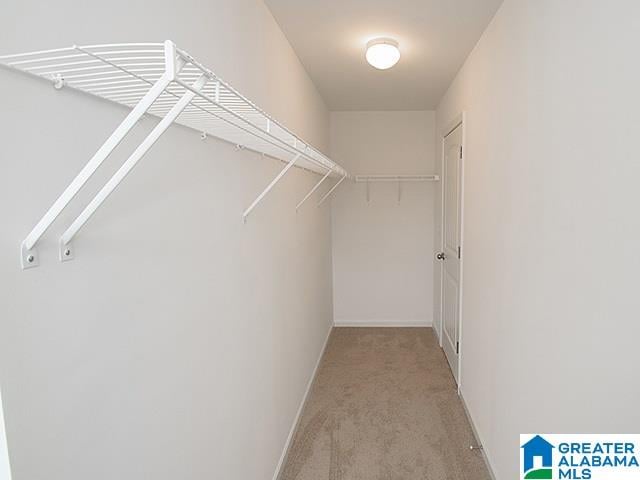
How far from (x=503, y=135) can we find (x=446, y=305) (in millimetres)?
2318

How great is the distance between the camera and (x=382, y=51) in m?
2.73

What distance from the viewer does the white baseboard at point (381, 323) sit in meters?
5.18

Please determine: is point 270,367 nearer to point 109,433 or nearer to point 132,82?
point 109,433

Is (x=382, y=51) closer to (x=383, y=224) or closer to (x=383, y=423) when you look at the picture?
(x=383, y=423)

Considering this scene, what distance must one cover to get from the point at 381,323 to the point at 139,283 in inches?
174

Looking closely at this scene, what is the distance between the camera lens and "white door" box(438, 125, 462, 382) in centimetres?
353

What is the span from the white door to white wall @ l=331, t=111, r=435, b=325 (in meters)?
0.74

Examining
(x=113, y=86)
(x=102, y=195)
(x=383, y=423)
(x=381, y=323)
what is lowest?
(x=383, y=423)

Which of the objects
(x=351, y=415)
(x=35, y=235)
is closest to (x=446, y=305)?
(x=351, y=415)

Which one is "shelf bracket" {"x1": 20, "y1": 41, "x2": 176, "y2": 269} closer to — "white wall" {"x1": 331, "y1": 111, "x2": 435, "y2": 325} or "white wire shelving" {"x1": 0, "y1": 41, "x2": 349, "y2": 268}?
"white wire shelving" {"x1": 0, "y1": 41, "x2": 349, "y2": 268}

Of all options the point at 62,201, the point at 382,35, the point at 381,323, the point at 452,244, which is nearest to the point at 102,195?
the point at 62,201

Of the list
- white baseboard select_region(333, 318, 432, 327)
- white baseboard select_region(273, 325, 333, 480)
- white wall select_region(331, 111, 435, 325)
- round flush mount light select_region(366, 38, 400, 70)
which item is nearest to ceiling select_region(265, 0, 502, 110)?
round flush mount light select_region(366, 38, 400, 70)

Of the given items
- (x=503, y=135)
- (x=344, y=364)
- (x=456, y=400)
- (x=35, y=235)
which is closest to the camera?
(x=35, y=235)

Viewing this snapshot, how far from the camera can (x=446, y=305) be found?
4199 millimetres
